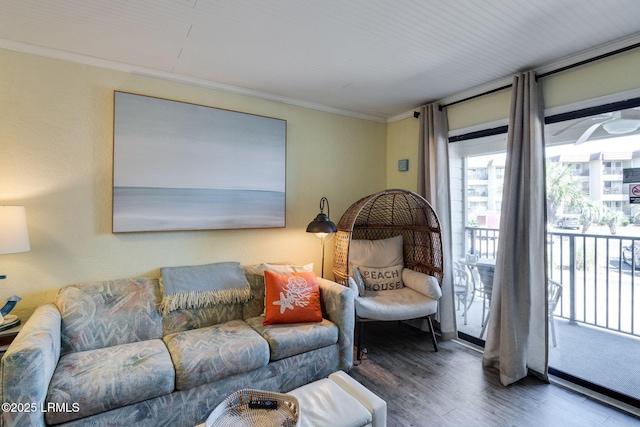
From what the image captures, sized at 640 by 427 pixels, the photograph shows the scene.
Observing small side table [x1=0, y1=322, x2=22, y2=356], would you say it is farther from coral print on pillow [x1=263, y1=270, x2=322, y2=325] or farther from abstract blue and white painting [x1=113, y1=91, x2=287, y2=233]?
coral print on pillow [x1=263, y1=270, x2=322, y2=325]

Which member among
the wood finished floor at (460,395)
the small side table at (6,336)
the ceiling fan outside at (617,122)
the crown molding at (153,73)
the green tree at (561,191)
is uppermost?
the crown molding at (153,73)

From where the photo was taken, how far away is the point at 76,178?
91.1 inches

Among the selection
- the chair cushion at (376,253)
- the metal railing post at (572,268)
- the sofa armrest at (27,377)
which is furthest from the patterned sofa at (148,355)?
the metal railing post at (572,268)

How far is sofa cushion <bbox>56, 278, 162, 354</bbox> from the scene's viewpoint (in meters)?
2.04

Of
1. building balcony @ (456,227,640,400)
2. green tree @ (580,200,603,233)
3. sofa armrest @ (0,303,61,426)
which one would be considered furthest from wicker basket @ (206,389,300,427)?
green tree @ (580,200,603,233)

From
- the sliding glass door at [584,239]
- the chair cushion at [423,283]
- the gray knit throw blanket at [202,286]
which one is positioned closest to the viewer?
the sliding glass door at [584,239]

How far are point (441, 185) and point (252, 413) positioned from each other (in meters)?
2.70

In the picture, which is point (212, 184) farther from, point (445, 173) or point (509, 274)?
point (509, 274)

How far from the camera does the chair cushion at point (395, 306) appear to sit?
273 centimetres

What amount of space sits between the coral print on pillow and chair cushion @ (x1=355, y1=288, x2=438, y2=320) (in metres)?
0.47

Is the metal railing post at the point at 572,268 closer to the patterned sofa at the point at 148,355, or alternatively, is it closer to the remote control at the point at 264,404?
the patterned sofa at the point at 148,355

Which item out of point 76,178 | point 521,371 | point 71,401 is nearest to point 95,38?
point 76,178

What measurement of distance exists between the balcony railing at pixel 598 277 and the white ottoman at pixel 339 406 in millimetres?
1918

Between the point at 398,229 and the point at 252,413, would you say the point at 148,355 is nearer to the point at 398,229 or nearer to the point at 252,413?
the point at 252,413
